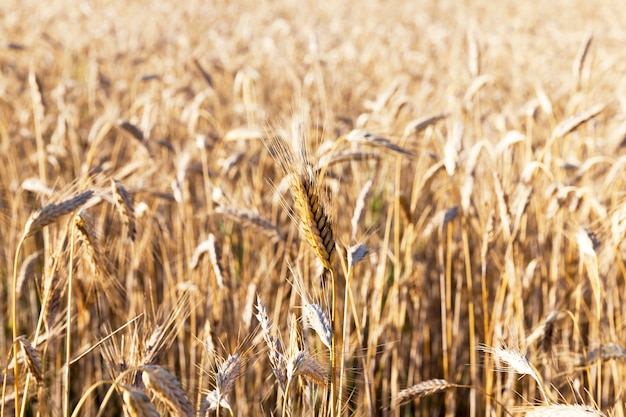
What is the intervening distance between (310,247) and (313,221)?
176mm

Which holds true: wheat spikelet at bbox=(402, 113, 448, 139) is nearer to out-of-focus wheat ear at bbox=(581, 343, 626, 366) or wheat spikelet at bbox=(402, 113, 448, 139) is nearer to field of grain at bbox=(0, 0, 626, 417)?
field of grain at bbox=(0, 0, 626, 417)

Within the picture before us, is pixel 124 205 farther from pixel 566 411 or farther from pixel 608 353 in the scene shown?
pixel 608 353

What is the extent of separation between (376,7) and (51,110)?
397 inches

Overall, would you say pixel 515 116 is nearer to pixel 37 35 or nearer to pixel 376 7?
pixel 37 35

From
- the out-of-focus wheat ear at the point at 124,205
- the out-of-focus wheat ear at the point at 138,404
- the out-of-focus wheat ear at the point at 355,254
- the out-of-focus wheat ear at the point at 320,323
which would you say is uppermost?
the out-of-focus wheat ear at the point at 124,205

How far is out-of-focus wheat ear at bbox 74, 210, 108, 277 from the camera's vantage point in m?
1.37

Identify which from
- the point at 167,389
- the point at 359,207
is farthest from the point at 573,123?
the point at 167,389

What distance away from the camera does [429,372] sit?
107 inches

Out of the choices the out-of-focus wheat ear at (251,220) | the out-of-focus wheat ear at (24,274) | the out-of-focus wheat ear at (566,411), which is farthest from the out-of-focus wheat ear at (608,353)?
the out-of-focus wheat ear at (24,274)

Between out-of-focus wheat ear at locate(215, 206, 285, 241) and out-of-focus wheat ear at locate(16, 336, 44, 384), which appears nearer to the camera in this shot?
out-of-focus wheat ear at locate(16, 336, 44, 384)

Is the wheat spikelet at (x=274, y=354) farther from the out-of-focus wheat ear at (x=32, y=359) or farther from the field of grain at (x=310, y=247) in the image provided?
the out-of-focus wheat ear at (x=32, y=359)

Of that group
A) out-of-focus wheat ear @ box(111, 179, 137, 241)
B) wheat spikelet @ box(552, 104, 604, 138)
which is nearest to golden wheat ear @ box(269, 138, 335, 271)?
out-of-focus wheat ear @ box(111, 179, 137, 241)

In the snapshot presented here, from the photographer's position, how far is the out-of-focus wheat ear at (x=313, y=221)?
1.14 m

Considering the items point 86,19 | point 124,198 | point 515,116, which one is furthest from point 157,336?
point 86,19
